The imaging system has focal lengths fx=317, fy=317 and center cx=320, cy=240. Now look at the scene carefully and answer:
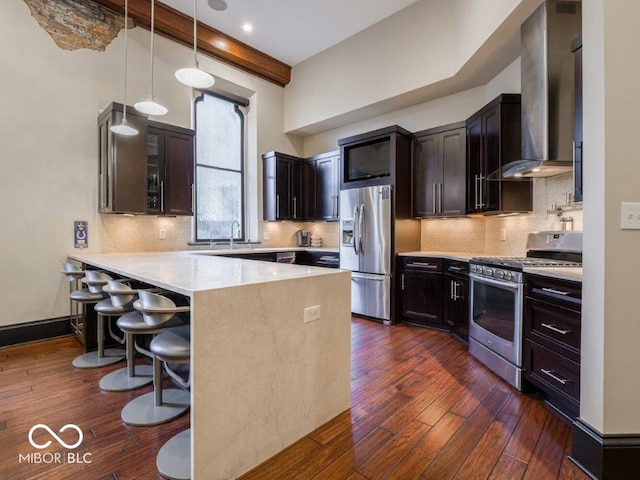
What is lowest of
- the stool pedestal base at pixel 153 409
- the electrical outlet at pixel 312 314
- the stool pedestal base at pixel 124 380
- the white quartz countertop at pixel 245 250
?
the stool pedestal base at pixel 153 409

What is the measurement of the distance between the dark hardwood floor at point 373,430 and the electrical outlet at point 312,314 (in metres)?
0.66

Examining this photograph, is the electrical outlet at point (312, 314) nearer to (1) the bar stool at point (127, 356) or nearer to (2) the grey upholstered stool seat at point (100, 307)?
(1) the bar stool at point (127, 356)

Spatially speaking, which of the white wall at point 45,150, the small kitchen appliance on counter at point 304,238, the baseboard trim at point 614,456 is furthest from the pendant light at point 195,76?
the small kitchen appliance on counter at point 304,238

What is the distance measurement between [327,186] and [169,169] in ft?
8.03

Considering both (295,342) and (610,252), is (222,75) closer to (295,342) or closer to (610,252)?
(295,342)

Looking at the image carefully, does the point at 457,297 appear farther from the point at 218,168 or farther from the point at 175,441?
the point at 218,168

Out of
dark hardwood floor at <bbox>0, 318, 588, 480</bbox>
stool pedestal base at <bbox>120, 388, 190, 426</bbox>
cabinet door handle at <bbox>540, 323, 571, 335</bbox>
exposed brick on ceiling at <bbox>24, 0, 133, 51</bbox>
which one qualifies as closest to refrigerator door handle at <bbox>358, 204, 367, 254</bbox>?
dark hardwood floor at <bbox>0, 318, 588, 480</bbox>

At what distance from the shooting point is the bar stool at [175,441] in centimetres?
151

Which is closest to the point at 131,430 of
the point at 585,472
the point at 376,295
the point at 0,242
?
the point at 585,472

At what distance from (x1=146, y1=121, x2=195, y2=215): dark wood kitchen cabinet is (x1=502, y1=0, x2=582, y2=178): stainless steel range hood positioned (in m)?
3.83

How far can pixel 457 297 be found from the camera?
3510 millimetres

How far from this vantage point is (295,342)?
1.78 meters

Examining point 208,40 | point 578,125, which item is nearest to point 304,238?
point 208,40

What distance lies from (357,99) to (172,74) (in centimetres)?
264
